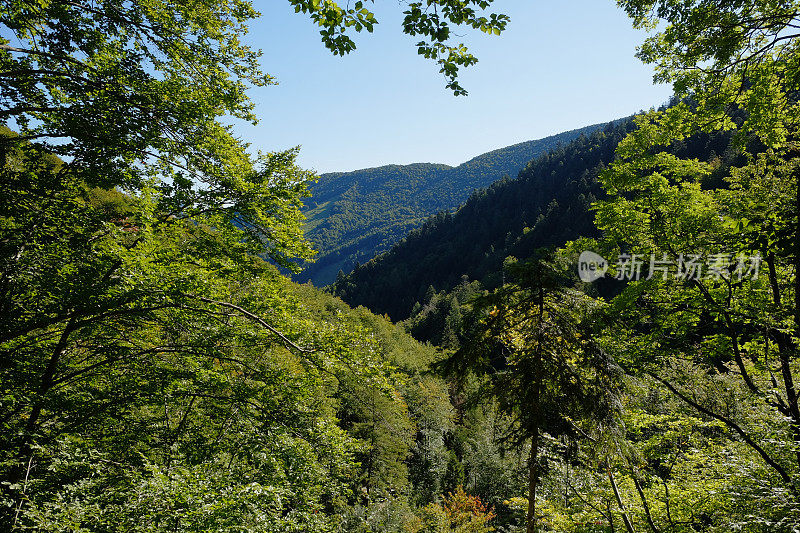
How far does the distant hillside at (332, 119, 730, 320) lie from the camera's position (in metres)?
112

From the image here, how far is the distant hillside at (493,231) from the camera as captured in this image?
11206 centimetres

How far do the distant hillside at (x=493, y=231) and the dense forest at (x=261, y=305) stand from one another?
92.5 m

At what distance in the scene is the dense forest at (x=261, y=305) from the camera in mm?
5559

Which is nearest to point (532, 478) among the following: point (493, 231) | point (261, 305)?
point (261, 305)

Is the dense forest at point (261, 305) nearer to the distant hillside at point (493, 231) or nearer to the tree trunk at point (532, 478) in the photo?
the tree trunk at point (532, 478)

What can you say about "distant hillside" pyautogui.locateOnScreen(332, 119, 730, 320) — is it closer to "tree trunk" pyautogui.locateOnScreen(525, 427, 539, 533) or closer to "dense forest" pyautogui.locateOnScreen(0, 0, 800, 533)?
"dense forest" pyautogui.locateOnScreen(0, 0, 800, 533)

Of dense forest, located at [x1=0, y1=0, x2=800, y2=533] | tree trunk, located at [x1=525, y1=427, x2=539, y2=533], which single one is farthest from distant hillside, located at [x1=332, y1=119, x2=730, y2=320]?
tree trunk, located at [x1=525, y1=427, x2=539, y2=533]

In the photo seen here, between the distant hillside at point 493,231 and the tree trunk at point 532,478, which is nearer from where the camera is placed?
the tree trunk at point 532,478

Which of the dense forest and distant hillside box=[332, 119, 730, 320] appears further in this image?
distant hillside box=[332, 119, 730, 320]

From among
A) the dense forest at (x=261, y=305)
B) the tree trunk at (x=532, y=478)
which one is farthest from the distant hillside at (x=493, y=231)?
the tree trunk at (x=532, y=478)

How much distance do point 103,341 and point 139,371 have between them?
36.8 inches

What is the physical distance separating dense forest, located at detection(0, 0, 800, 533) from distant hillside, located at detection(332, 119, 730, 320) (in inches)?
3643

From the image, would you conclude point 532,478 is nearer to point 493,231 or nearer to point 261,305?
point 261,305

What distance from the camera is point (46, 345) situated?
713 centimetres
